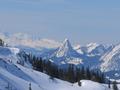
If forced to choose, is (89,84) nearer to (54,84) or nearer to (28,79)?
(54,84)

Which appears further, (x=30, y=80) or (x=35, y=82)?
(x=35, y=82)

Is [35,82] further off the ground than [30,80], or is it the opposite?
[30,80]

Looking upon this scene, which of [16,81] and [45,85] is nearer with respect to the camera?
[16,81]

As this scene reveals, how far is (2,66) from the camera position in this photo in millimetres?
163750

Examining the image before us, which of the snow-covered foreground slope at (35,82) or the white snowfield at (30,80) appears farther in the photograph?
the white snowfield at (30,80)

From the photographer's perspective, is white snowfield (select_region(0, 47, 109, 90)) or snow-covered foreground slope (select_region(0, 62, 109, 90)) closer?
snow-covered foreground slope (select_region(0, 62, 109, 90))

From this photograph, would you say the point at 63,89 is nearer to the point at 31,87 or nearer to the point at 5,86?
the point at 31,87

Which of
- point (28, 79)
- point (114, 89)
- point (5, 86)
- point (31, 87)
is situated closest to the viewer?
point (5, 86)

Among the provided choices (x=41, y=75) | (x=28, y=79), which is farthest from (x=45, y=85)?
(x=41, y=75)

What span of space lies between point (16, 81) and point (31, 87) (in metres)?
4.18

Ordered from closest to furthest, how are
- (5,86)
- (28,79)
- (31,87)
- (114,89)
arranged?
1. (5,86)
2. (31,87)
3. (28,79)
4. (114,89)

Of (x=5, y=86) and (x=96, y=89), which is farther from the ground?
(x=5, y=86)

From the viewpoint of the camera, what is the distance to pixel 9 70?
163375mm

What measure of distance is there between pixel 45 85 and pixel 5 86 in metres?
38.2
